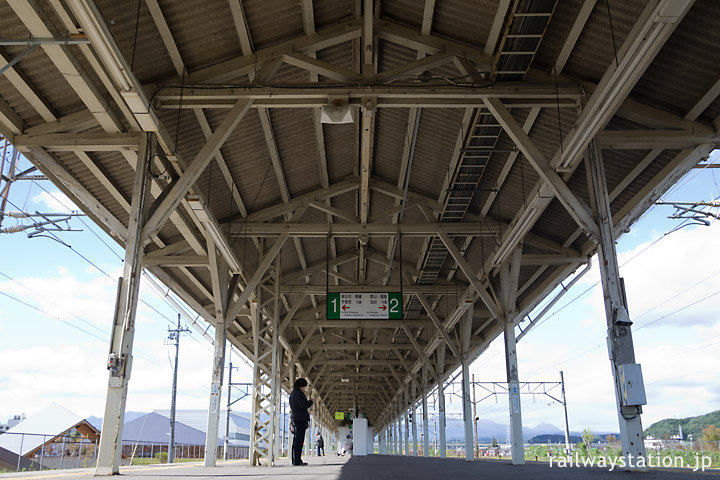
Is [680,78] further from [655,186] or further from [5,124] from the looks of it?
[5,124]

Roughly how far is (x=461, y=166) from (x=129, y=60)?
6.23 metres

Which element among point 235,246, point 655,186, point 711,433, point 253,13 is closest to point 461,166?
point 655,186

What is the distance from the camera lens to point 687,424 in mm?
50844

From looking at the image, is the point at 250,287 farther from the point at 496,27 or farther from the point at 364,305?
the point at 496,27

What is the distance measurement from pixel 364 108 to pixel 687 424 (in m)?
54.5

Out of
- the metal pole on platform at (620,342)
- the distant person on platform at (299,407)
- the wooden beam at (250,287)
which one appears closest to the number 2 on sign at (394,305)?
the wooden beam at (250,287)

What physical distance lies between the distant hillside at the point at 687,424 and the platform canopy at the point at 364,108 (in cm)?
4140

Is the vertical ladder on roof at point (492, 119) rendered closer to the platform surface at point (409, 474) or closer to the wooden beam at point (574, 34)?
the wooden beam at point (574, 34)

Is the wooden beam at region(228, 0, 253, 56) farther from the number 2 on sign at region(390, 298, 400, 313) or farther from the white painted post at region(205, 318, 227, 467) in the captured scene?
the number 2 on sign at region(390, 298, 400, 313)

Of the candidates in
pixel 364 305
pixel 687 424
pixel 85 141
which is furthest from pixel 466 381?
pixel 687 424

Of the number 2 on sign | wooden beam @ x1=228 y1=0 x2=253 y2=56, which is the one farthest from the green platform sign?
wooden beam @ x1=228 y1=0 x2=253 y2=56

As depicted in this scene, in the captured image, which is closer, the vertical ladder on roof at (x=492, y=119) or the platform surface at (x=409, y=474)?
the platform surface at (x=409, y=474)

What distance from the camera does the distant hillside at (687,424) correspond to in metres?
46.3

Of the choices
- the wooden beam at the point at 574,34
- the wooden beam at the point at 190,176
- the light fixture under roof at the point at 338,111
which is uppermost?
the wooden beam at the point at 574,34
